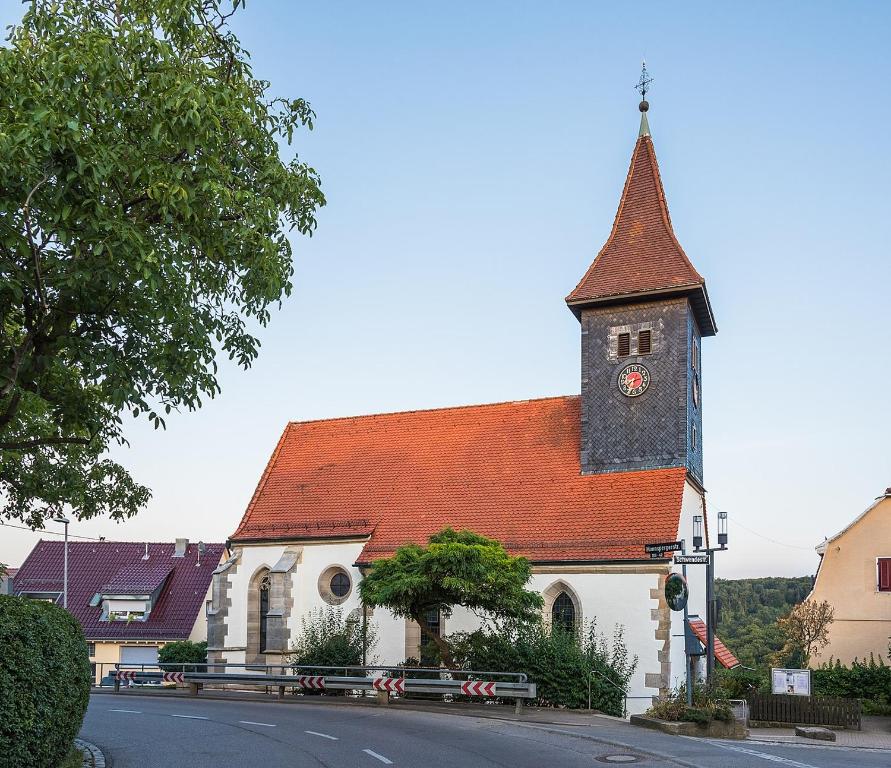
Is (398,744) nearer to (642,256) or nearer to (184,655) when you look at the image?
(642,256)

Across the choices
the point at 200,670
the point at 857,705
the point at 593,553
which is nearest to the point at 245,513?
the point at 200,670

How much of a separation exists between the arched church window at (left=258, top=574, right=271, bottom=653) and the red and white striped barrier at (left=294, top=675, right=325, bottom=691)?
5505mm

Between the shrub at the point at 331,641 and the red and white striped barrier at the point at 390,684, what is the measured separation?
369cm

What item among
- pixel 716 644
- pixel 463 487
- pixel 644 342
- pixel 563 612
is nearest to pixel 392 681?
pixel 563 612

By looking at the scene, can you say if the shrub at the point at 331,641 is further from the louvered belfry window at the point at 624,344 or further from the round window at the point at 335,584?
the louvered belfry window at the point at 624,344

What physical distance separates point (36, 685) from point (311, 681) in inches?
562

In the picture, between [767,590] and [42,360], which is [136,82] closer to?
[42,360]

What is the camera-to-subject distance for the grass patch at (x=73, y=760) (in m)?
11.6

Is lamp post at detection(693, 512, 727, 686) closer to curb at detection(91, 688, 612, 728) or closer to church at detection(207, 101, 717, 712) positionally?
curb at detection(91, 688, 612, 728)

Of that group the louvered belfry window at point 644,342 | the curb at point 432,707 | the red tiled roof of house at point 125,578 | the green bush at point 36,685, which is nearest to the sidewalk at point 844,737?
the curb at point 432,707

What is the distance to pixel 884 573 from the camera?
32.2 m

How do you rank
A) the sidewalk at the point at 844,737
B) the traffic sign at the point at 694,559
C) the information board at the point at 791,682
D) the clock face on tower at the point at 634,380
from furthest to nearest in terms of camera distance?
1. the clock face on tower at the point at 634,380
2. the information board at the point at 791,682
3. the traffic sign at the point at 694,559
4. the sidewalk at the point at 844,737

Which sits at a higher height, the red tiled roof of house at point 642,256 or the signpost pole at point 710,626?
the red tiled roof of house at point 642,256

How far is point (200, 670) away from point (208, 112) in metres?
24.8
